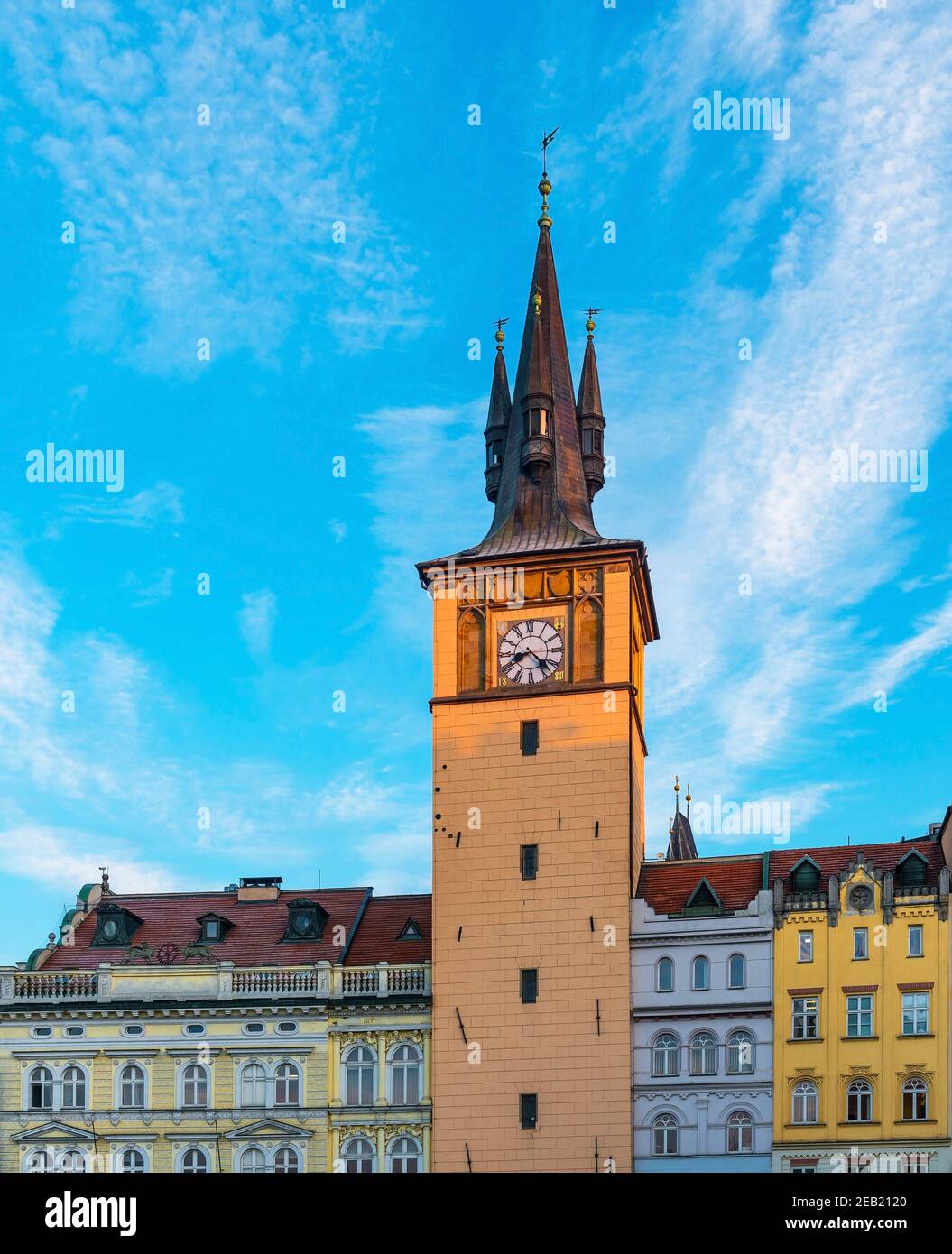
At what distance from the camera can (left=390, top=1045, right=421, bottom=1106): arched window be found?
218ft

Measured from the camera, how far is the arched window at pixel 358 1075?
6694 cm

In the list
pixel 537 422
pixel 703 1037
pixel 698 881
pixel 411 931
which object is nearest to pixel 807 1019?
pixel 703 1037

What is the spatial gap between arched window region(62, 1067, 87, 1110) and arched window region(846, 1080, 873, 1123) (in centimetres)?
2726

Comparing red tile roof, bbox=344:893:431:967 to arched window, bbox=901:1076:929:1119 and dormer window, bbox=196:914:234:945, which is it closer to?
dormer window, bbox=196:914:234:945

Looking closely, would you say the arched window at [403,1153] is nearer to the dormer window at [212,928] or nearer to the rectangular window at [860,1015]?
the dormer window at [212,928]

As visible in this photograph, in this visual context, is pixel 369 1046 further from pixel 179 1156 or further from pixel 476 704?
pixel 476 704

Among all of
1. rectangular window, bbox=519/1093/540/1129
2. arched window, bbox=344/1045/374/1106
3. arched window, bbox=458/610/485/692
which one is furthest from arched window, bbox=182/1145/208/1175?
arched window, bbox=458/610/485/692

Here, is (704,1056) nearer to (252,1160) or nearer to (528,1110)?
(528,1110)

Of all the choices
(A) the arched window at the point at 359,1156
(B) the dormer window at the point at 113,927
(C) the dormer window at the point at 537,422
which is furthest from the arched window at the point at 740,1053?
(C) the dormer window at the point at 537,422

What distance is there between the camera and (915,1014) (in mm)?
63000

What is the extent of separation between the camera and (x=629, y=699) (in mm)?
68625

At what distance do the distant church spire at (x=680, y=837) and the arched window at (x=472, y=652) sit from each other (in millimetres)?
33774

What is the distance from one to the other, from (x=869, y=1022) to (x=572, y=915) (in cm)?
1085

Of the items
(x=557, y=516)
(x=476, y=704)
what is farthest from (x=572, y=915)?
(x=557, y=516)
